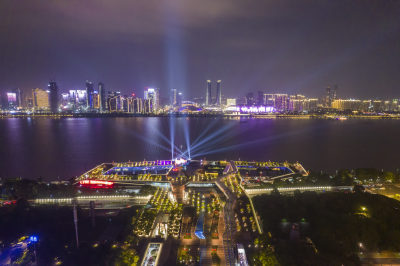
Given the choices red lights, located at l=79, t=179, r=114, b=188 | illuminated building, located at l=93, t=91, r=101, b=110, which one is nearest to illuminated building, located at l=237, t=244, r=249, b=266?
red lights, located at l=79, t=179, r=114, b=188

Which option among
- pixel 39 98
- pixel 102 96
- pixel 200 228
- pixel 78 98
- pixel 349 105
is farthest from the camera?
pixel 39 98

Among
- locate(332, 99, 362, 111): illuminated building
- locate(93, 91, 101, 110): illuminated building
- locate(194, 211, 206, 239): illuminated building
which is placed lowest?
locate(194, 211, 206, 239): illuminated building

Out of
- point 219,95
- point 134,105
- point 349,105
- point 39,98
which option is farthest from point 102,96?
point 349,105

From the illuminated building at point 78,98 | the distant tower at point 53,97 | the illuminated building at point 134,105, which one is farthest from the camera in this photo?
the illuminated building at point 78,98

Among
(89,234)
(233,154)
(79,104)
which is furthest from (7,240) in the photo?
(79,104)

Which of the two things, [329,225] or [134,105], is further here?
[134,105]

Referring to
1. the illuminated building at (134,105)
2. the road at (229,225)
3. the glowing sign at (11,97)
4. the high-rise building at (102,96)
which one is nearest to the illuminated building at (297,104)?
the illuminated building at (134,105)

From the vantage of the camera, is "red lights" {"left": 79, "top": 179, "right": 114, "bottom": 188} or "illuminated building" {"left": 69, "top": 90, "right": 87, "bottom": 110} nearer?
"red lights" {"left": 79, "top": 179, "right": 114, "bottom": 188}

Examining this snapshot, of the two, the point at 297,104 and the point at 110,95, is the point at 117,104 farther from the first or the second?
the point at 297,104

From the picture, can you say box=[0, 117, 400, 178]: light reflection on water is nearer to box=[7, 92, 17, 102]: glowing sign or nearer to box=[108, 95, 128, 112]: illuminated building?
box=[108, 95, 128, 112]: illuminated building

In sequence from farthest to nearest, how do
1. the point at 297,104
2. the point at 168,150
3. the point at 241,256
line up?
the point at 297,104
the point at 168,150
the point at 241,256

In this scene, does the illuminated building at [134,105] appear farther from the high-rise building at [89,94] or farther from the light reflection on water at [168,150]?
the light reflection on water at [168,150]

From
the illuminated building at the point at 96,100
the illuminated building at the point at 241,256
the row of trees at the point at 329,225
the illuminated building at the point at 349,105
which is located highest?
the illuminated building at the point at 96,100
